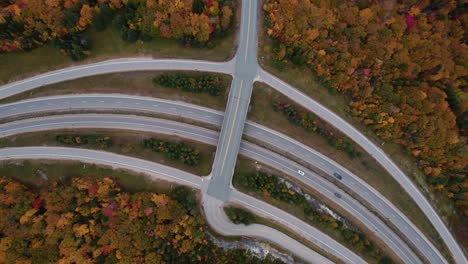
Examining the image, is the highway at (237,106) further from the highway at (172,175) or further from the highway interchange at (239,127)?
the highway at (172,175)

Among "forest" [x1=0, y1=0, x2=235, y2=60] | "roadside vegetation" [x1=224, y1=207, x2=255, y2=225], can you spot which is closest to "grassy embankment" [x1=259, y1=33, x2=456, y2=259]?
"forest" [x1=0, y1=0, x2=235, y2=60]

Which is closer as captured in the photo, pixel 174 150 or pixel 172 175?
pixel 174 150

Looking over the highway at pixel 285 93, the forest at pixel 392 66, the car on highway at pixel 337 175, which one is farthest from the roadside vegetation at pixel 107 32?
the car on highway at pixel 337 175

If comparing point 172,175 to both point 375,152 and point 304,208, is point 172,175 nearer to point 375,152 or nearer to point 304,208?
point 304,208

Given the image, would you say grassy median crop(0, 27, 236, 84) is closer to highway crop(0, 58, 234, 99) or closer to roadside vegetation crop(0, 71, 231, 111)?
highway crop(0, 58, 234, 99)

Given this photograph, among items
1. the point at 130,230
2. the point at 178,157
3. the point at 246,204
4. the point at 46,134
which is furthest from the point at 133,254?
the point at 46,134

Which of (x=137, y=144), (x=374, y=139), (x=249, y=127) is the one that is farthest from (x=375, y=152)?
(x=137, y=144)
